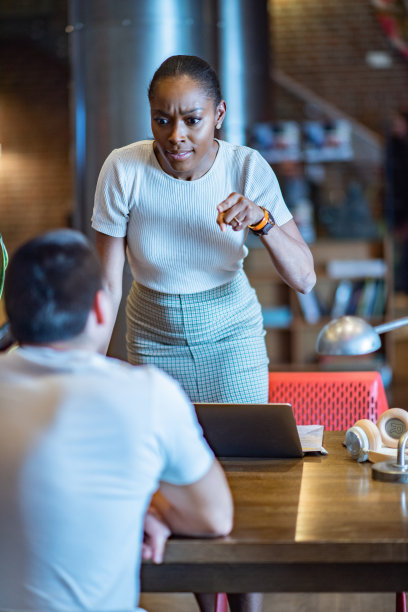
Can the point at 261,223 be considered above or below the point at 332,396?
above

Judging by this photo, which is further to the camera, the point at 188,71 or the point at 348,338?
the point at 188,71

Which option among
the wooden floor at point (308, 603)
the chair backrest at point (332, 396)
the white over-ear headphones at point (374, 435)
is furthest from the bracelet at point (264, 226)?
the wooden floor at point (308, 603)

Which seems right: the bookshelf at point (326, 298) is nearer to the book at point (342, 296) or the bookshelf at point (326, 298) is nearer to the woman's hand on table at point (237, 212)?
the book at point (342, 296)

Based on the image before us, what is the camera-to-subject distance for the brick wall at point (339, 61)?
8867mm

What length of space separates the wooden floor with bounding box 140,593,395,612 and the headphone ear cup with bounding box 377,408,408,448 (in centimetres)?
111

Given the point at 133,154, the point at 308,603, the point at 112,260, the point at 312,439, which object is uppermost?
the point at 133,154

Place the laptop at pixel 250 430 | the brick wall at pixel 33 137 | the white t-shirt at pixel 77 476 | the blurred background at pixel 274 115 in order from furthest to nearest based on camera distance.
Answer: the brick wall at pixel 33 137, the blurred background at pixel 274 115, the laptop at pixel 250 430, the white t-shirt at pixel 77 476

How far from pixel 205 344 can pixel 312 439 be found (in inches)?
14.8

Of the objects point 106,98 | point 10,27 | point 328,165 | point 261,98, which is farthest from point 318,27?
point 106,98

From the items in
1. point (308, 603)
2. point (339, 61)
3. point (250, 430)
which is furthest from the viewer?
point (339, 61)

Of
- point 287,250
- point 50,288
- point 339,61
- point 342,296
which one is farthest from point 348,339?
point 339,61

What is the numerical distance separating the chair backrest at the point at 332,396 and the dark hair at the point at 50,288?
1.37 metres

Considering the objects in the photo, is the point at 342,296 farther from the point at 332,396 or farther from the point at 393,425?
the point at 393,425

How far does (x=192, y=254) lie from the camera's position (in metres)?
1.99
